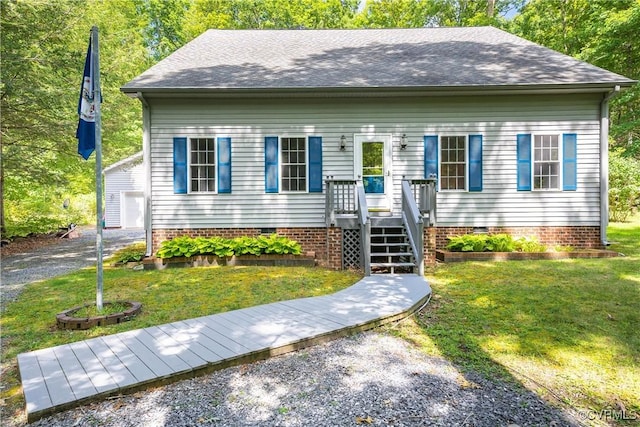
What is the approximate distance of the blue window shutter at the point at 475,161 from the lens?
8.89 metres

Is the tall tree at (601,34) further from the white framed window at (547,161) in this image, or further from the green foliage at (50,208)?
the green foliage at (50,208)

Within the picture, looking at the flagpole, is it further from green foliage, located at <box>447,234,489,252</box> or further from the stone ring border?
green foliage, located at <box>447,234,489,252</box>

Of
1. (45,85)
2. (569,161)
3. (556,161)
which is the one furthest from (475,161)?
(45,85)

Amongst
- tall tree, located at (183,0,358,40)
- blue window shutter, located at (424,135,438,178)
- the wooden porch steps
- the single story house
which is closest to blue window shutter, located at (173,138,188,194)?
the single story house

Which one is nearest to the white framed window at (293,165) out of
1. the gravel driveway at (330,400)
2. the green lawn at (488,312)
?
the green lawn at (488,312)

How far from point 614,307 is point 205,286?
5.87 m

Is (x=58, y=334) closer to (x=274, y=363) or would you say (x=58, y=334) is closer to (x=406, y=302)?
(x=274, y=363)

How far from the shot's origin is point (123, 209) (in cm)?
1894

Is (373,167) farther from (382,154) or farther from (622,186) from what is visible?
(622,186)

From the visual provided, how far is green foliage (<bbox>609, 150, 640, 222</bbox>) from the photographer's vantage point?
14.7 meters

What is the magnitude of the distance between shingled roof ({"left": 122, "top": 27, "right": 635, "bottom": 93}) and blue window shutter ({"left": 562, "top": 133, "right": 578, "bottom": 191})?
48.7 inches

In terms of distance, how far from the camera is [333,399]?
2715 millimetres

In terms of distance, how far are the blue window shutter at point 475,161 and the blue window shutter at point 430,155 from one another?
2.74 feet

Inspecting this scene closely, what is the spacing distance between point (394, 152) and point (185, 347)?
6.88 m
